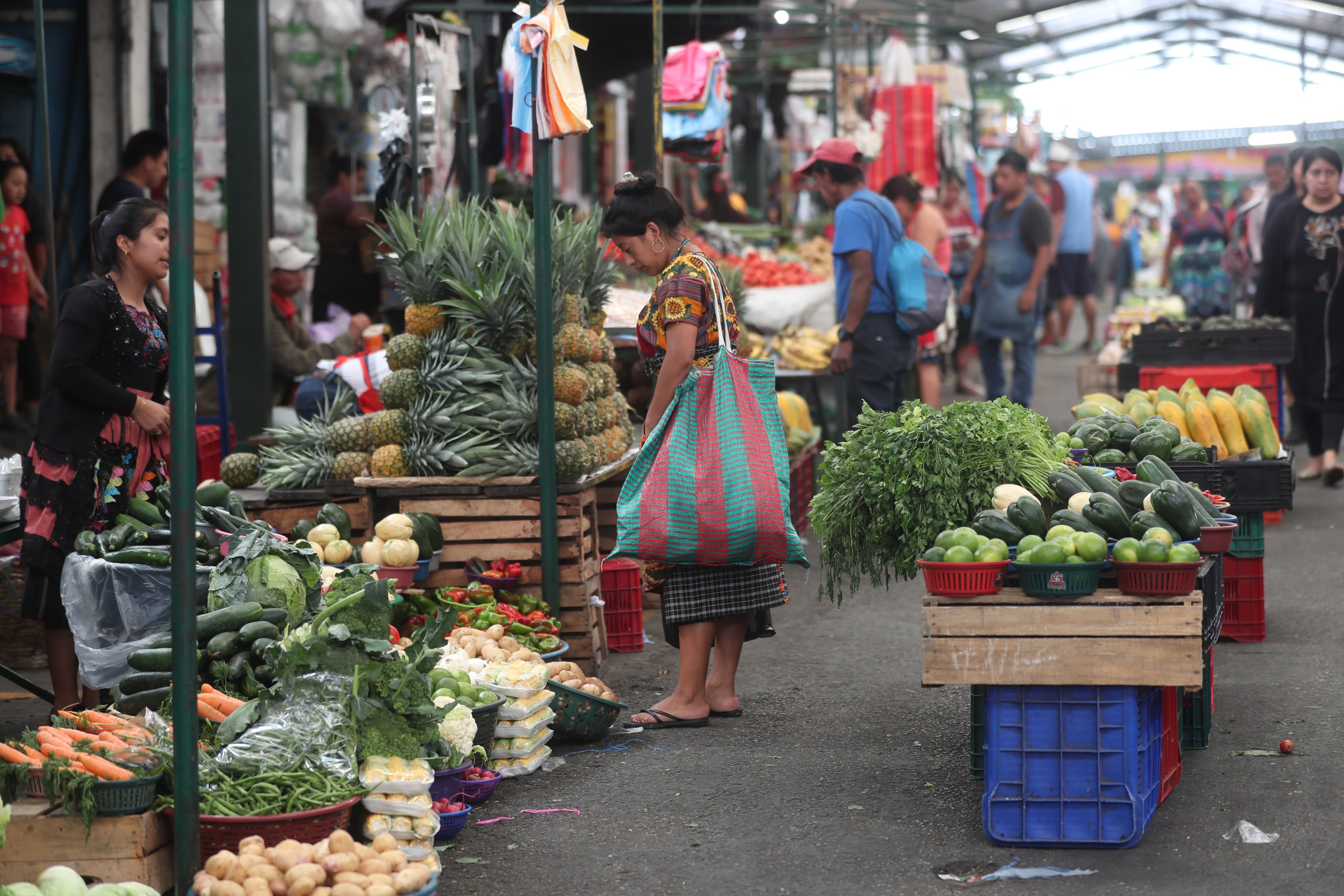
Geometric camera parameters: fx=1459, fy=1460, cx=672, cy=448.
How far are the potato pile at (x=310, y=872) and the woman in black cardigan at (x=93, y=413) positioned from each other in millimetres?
1846

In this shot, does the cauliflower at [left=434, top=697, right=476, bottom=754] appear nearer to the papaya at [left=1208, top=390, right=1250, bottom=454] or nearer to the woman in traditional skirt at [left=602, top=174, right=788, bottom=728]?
the woman in traditional skirt at [left=602, top=174, right=788, bottom=728]

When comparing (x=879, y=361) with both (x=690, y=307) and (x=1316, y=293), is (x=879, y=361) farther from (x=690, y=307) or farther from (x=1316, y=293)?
(x=690, y=307)

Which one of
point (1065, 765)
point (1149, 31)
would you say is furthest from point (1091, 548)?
point (1149, 31)

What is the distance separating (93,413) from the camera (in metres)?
4.91

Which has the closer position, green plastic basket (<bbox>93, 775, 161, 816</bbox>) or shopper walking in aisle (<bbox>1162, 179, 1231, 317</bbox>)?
green plastic basket (<bbox>93, 775, 161, 816</bbox>)

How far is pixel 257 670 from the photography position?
14.6ft

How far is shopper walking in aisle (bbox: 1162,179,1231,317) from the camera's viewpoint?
17.1 meters

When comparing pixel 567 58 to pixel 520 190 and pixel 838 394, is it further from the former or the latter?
pixel 520 190

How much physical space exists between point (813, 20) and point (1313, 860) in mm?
15740

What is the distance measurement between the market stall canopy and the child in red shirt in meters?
16.2

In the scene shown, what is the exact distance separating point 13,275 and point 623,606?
571 centimetres

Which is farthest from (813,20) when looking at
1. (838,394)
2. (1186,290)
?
(838,394)

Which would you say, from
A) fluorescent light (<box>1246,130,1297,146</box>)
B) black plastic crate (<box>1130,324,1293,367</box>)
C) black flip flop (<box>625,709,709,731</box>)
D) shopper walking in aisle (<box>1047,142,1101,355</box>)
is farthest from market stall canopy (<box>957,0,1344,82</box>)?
black flip flop (<box>625,709,709,731</box>)

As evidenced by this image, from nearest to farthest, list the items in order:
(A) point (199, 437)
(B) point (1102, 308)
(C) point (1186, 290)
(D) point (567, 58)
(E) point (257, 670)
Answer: (E) point (257, 670) → (D) point (567, 58) → (A) point (199, 437) → (C) point (1186, 290) → (B) point (1102, 308)
